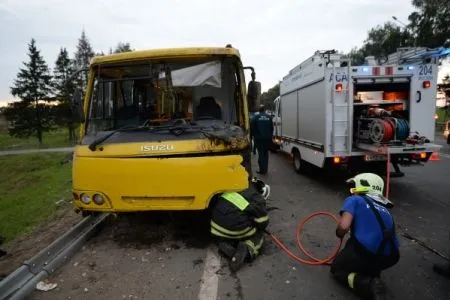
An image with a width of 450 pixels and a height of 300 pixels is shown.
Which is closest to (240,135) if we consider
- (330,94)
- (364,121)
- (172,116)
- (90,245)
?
(172,116)

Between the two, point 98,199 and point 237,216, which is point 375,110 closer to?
point 237,216

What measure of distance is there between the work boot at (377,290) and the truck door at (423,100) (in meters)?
5.20

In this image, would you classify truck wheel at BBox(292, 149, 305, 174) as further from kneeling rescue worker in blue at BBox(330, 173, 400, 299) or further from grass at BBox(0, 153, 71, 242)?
kneeling rescue worker in blue at BBox(330, 173, 400, 299)

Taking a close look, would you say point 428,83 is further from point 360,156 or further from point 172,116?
point 172,116

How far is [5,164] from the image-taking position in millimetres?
22188

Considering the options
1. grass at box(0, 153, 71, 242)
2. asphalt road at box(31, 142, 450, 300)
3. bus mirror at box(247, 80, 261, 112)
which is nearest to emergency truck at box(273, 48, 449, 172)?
asphalt road at box(31, 142, 450, 300)

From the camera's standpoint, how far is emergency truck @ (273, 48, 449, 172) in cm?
744

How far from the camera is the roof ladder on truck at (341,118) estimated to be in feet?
25.1

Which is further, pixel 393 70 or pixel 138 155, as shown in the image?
pixel 393 70

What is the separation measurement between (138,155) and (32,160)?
2010 centimetres

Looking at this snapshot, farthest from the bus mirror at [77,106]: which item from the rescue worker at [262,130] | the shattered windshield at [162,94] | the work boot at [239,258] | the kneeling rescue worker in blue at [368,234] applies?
the rescue worker at [262,130]

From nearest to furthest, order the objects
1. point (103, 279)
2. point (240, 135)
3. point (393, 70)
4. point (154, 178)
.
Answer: point (103, 279) → point (154, 178) → point (240, 135) → point (393, 70)

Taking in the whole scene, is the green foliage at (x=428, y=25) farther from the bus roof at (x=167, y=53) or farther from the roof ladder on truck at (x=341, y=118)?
the bus roof at (x=167, y=53)

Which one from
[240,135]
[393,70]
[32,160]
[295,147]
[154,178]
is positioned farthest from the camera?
[32,160]
